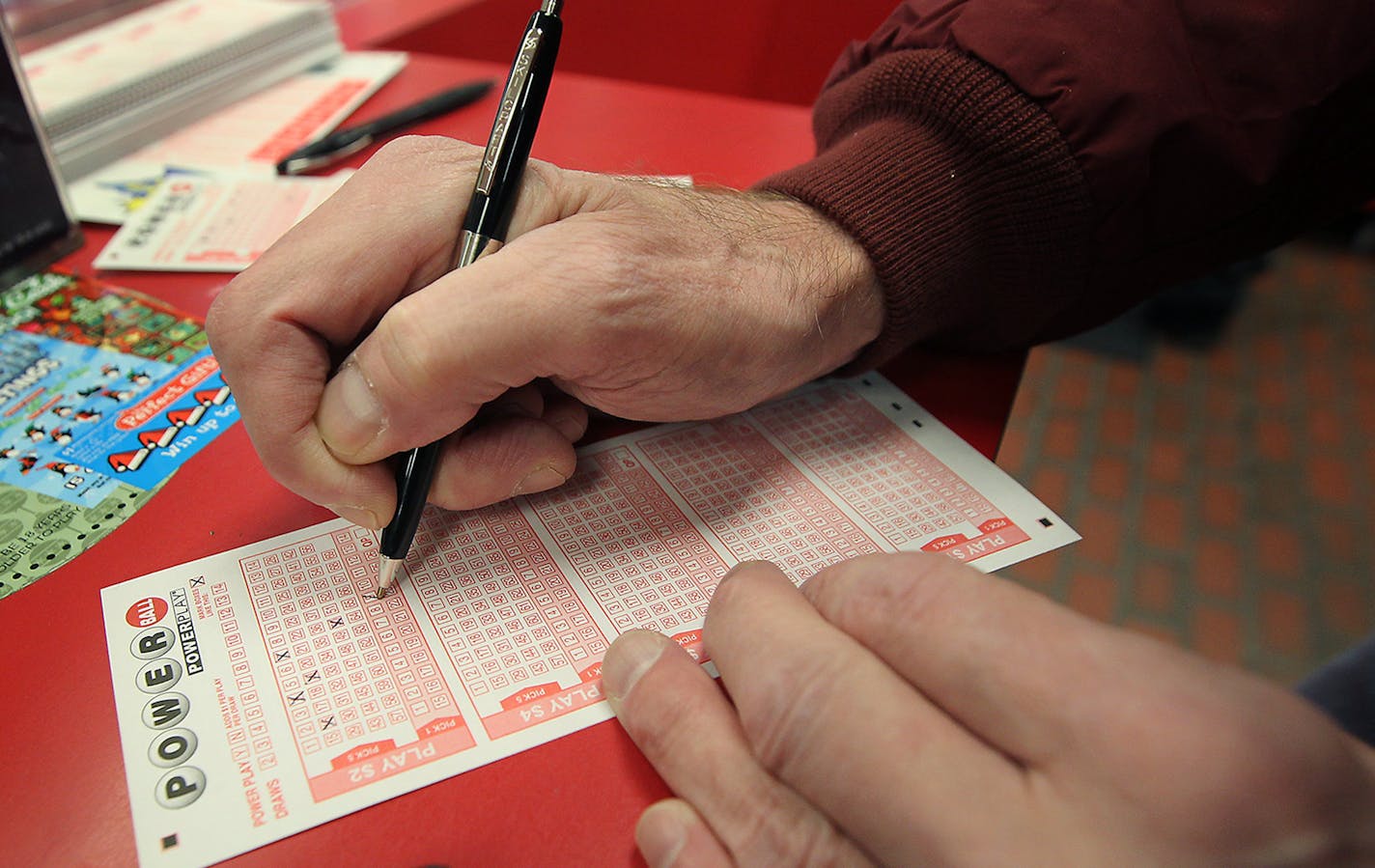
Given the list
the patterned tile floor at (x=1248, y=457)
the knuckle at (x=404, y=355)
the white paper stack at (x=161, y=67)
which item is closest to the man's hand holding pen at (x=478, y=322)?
the knuckle at (x=404, y=355)

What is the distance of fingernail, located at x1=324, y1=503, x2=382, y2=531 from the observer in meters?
0.46

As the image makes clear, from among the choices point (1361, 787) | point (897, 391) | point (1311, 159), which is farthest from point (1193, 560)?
point (1361, 787)

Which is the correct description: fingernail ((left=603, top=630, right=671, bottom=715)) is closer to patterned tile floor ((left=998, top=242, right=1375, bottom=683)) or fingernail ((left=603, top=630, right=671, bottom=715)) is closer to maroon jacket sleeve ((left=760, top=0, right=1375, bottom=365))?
maroon jacket sleeve ((left=760, top=0, right=1375, bottom=365))

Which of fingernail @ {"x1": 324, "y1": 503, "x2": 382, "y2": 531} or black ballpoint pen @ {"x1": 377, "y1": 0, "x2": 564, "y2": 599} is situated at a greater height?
black ballpoint pen @ {"x1": 377, "y1": 0, "x2": 564, "y2": 599}

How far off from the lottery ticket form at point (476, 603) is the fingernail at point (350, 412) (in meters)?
0.08

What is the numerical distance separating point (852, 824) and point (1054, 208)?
424 mm

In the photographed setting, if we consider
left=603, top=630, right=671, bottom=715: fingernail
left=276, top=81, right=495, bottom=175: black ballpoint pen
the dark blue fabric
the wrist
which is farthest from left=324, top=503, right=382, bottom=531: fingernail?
left=276, top=81, right=495, bottom=175: black ballpoint pen

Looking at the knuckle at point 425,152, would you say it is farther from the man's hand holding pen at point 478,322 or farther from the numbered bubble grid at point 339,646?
→ the numbered bubble grid at point 339,646

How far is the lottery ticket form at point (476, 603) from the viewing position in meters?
0.37

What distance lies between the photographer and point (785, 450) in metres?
0.56

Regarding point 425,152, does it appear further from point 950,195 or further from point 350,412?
point 950,195

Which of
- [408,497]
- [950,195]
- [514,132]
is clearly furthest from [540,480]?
[950,195]

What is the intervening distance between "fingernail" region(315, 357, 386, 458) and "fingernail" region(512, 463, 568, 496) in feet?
0.31

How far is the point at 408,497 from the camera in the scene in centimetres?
46
